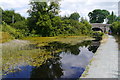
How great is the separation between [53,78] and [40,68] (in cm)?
126

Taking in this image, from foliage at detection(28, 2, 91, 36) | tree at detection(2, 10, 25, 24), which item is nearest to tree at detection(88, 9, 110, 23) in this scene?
tree at detection(2, 10, 25, 24)

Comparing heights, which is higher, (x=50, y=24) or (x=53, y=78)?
(x=50, y=24)

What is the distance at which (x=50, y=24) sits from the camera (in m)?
24.2

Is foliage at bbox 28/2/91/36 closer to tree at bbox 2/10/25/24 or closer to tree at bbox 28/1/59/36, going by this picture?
tree at bbox 28/1/59/36

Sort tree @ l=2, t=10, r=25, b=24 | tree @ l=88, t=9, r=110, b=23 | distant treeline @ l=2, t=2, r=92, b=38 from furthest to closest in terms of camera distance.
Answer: tree @ l=88, t=9, r=110, b=23, tree @ l=2, t=10, r=25, b=24, distant treeline @ l=2, t=2, r=92, b=38

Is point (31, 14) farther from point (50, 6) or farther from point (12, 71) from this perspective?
point (12, 71)

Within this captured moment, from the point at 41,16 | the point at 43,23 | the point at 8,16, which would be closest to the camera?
the point at 43,23

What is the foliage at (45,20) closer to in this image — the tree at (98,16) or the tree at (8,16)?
the tree at (8,16)

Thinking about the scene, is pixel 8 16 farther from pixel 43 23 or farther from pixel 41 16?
pixel 43 23

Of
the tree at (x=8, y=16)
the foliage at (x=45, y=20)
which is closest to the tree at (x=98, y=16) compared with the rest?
the tree at (x=8, y=16)

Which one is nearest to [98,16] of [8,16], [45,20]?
[8,16]

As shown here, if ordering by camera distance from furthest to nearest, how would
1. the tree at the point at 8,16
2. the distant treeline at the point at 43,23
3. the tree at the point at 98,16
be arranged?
the tree at the point at 98,16 < the tree at the point at 8,16 < the distant treeline at the point at 43,23

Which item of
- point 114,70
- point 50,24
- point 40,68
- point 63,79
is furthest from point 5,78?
point 50,24

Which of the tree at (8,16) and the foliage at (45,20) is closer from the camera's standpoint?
the foliage at (45,20)
